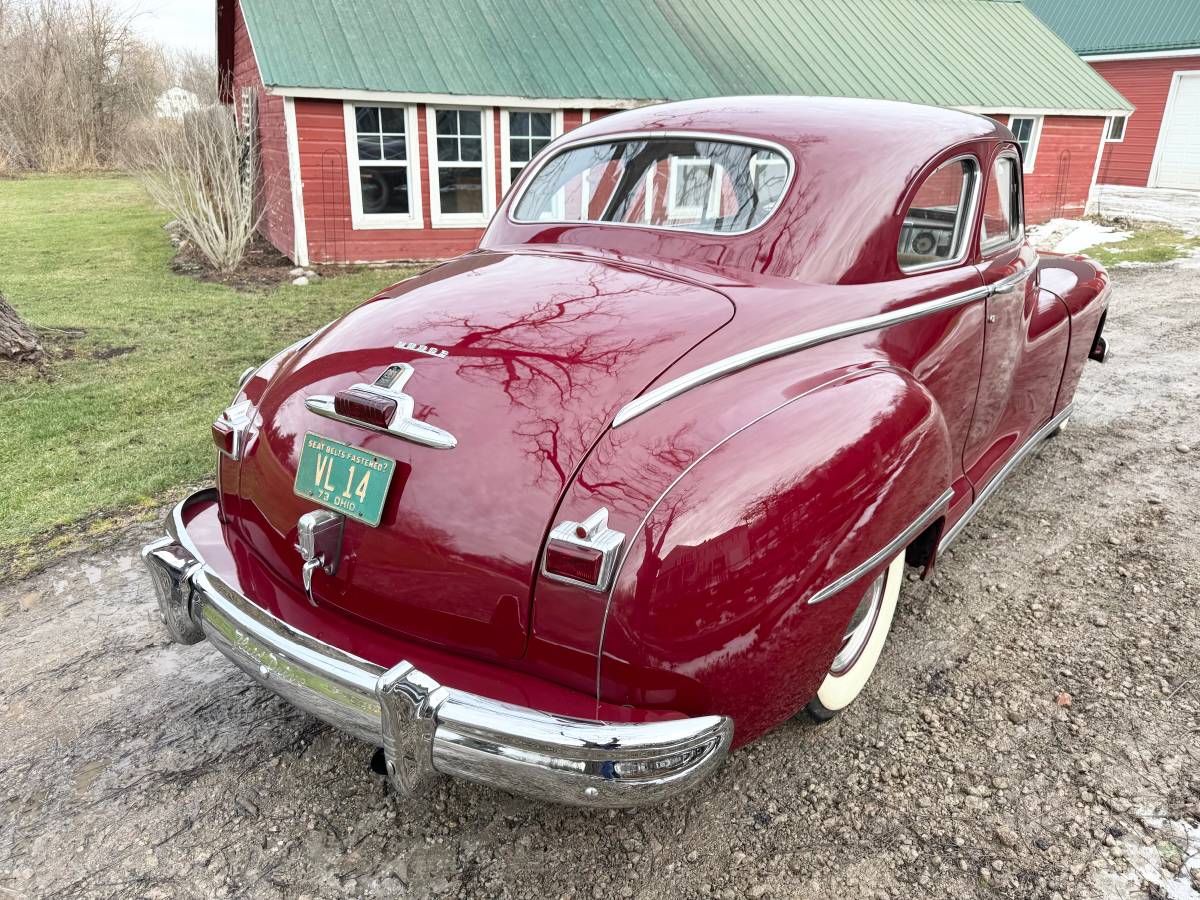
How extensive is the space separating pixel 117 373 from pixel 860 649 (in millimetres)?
5746

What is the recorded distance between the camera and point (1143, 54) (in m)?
20.6

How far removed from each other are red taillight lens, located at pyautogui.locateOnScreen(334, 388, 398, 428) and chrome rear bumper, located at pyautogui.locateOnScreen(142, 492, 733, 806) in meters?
0.54

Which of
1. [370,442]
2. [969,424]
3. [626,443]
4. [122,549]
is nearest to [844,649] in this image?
[969,424]

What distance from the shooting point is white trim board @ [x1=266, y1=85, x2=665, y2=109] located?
10117mm

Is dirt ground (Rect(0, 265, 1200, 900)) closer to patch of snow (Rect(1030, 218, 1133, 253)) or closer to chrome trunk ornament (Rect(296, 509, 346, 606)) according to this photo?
chrome trunk ornament (Rect(296, 509, 346, 606))

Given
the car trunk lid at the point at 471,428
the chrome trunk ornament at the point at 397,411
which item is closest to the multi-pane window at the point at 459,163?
the car trunk lid at the point at 471,428

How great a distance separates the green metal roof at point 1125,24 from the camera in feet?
66.1

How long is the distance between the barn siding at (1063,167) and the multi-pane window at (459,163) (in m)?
10.4

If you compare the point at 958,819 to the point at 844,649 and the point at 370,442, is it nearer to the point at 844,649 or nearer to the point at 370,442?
A: the point at 844,649

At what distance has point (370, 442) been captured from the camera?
1.97 metres

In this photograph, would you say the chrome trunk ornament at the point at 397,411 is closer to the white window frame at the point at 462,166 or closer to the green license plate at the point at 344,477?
the green license plate at the point at 344,477

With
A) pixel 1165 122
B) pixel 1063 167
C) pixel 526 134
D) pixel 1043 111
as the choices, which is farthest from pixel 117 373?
pixel 1165 122

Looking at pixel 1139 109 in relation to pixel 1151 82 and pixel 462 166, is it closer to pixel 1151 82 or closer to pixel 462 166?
pixel 1151 82

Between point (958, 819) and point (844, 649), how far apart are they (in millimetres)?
544
